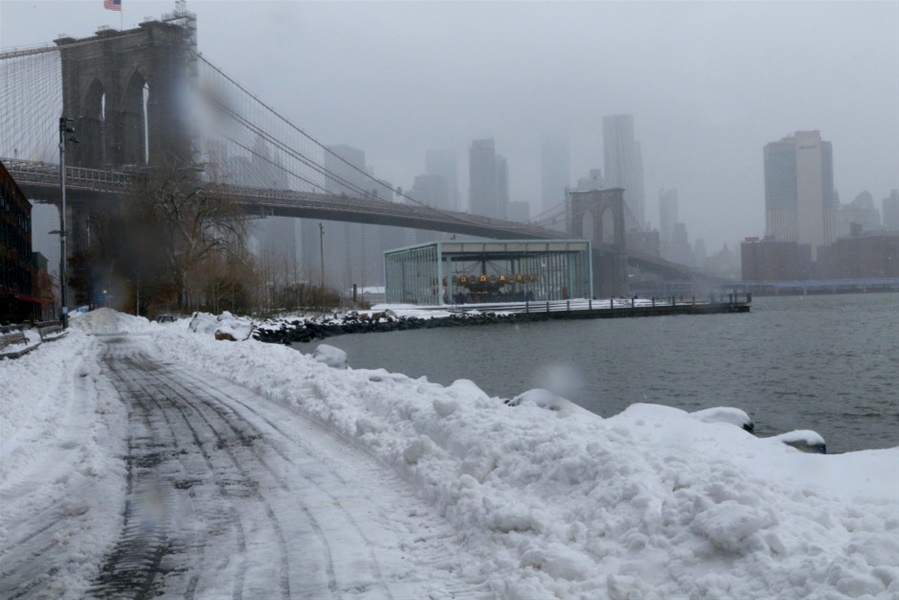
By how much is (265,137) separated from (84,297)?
1996cm

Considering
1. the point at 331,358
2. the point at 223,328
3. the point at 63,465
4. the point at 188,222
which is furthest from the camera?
the point at 188,222

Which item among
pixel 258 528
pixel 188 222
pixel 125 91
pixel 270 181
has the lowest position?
pixel 258 528

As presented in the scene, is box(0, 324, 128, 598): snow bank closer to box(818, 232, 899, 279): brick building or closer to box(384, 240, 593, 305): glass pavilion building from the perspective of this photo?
box(384, 240, 593, 305): glass pavilion building

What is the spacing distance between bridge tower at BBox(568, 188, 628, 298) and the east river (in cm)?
2847

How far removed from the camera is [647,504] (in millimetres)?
4621

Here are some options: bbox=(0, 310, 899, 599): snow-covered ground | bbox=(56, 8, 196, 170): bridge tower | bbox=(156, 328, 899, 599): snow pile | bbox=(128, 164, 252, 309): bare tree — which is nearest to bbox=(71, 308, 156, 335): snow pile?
bbox=(128, 164, 252, 309): bare tree

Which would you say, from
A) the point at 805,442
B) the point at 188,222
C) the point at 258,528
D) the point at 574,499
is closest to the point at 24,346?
the point at 258,528

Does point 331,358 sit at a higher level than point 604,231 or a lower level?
lower

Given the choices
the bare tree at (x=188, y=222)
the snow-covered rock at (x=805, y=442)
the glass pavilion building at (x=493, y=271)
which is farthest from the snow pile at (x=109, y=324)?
the glass pavilion building at (x=493, y=271)

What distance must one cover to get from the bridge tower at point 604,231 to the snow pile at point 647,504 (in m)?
70.4

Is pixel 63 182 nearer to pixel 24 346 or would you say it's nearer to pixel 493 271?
pixel 24 346

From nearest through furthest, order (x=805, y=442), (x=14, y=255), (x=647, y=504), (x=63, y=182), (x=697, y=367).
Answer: (x=647, y=504), (x=805, y=442), (x=697, y=367), (x=63, y=182), (x=14, y=255)

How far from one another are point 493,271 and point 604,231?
65.1ft

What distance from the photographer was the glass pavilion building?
6994 centimetres
